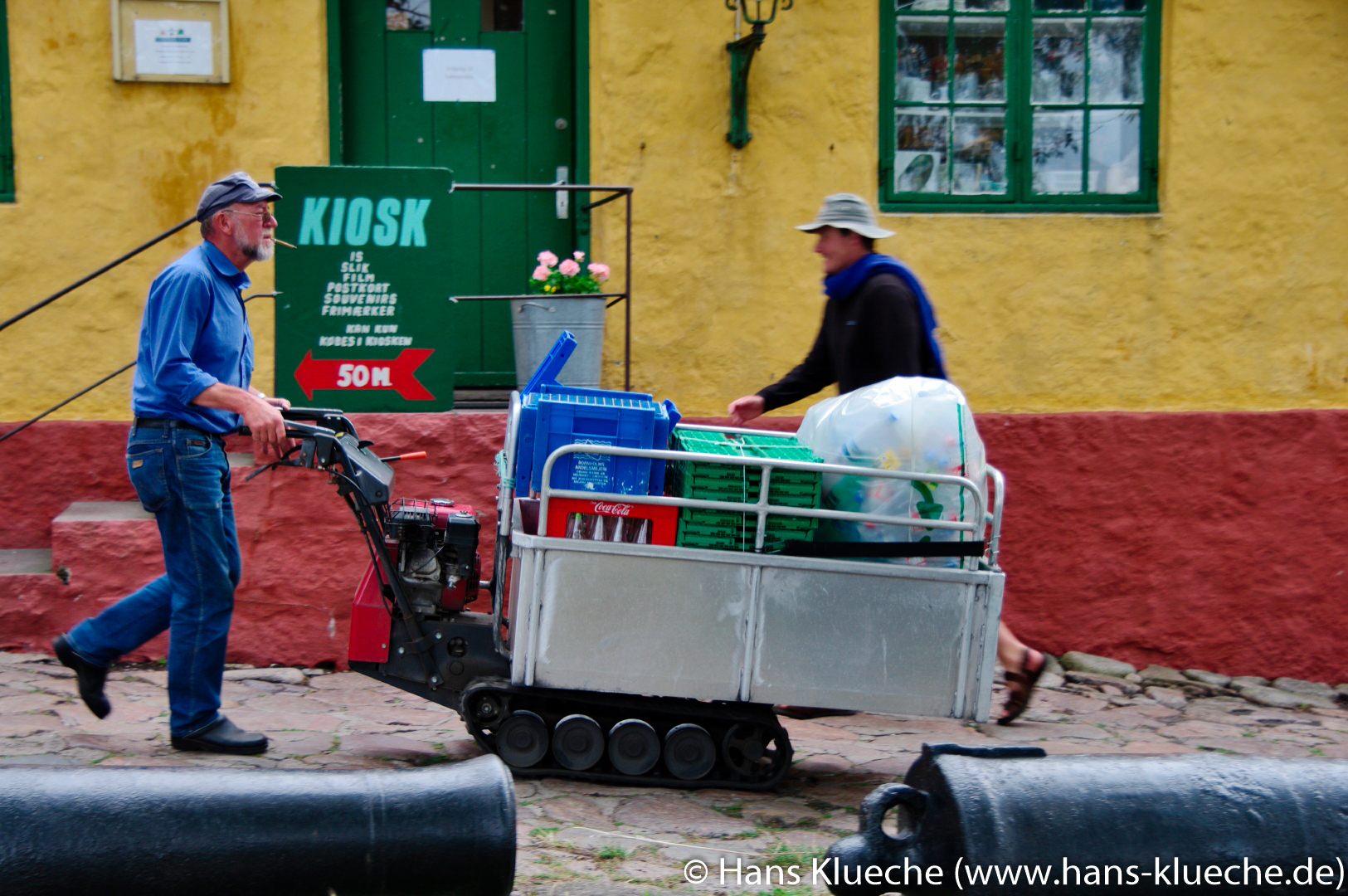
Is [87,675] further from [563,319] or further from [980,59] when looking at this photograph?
[980,59]

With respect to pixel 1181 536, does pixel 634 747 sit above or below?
below

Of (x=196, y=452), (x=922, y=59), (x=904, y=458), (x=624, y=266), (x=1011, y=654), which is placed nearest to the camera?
(x=904, y=458)

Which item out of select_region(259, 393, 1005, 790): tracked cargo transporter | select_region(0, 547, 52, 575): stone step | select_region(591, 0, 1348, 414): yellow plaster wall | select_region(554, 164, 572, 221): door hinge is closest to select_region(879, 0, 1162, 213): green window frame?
select_region(591, 0, 1348, 414): yellow plaster wall

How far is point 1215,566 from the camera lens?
22.7 feet

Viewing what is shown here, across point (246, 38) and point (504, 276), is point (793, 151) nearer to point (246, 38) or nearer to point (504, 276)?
point (504, 276)

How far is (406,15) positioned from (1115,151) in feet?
13.3

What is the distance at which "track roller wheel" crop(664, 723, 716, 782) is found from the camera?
4484 millimetres

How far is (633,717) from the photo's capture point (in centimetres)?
450

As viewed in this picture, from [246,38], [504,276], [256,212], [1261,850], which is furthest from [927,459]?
[246,38]

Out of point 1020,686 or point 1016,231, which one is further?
point 1016,231

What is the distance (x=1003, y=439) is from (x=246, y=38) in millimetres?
4518

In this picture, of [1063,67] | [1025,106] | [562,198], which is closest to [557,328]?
[562,198]

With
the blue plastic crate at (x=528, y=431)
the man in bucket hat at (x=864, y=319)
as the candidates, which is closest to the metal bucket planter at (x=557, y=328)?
the man in bucket hat at (x=864, y=319)

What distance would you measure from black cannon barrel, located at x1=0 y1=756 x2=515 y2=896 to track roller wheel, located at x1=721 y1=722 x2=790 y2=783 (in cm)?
203
